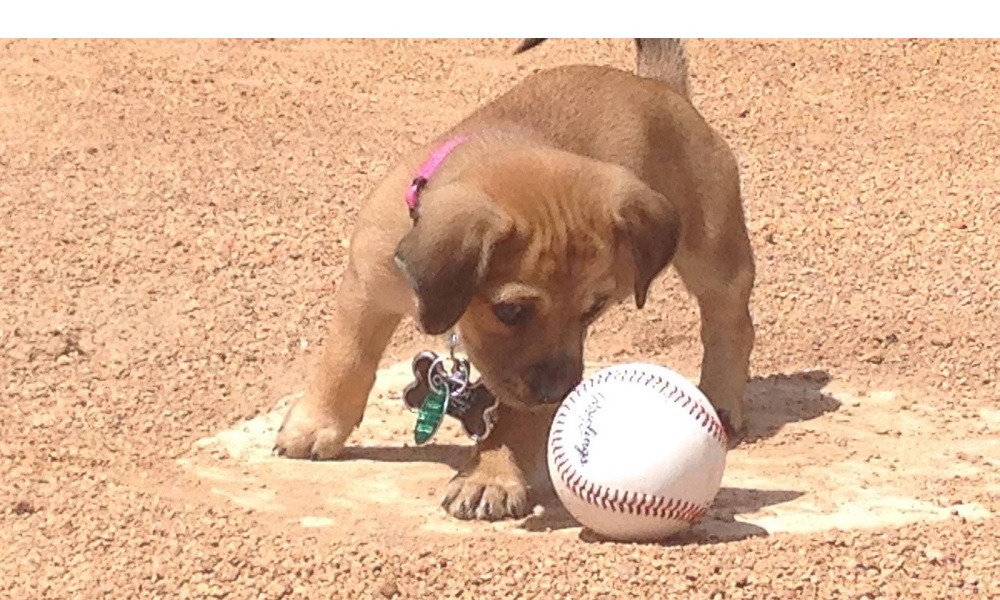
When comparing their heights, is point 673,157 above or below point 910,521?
above

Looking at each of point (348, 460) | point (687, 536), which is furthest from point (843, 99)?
point (687, 536)

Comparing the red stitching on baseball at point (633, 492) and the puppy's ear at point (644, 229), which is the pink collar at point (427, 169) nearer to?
the puppy's ear at point (644, 229)

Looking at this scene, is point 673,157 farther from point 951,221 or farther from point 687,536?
point 951,221

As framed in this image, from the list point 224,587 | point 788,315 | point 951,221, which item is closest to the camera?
point 224,587

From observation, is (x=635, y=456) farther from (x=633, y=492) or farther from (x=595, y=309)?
(x=595, y=309)

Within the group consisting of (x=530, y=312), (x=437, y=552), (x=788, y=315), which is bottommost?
(x=788, y=315)

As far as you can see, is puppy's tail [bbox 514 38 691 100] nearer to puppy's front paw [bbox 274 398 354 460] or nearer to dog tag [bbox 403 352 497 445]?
dog tag [bbox 403 352 497 445]

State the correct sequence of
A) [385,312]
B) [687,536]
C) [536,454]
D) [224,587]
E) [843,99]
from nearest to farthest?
[224,587] → [687,536] → [536,454] → [385,312] → [843,99]
